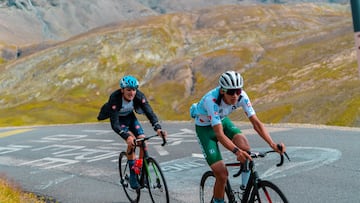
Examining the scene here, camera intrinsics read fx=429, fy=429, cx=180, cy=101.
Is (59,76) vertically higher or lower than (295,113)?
higher

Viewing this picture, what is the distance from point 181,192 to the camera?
35.4 feet

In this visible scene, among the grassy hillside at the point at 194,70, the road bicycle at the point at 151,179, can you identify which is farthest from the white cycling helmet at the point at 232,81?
the grassy hillside at the point at 194,70

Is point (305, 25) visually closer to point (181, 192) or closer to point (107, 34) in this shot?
point (107, 34)

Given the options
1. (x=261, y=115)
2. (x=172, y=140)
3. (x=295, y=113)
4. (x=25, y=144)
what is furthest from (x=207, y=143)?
(x=261, y=115)

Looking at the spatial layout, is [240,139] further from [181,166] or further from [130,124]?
[181,166]

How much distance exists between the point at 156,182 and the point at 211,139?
2110mm

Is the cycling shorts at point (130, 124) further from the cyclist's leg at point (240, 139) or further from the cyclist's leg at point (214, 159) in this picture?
the cyclist's leg at point (240, 139)

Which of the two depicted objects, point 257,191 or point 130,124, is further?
point 130,124

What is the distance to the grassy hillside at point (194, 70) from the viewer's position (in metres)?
67.8

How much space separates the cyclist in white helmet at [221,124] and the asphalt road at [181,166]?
270cm

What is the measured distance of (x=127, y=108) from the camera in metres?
9.55

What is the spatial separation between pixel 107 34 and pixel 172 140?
160 m

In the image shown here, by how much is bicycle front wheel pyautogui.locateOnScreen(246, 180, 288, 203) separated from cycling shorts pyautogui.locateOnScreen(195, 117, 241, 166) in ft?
3.25

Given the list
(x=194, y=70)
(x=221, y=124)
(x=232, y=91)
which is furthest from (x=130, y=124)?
(x=194, y=70)
